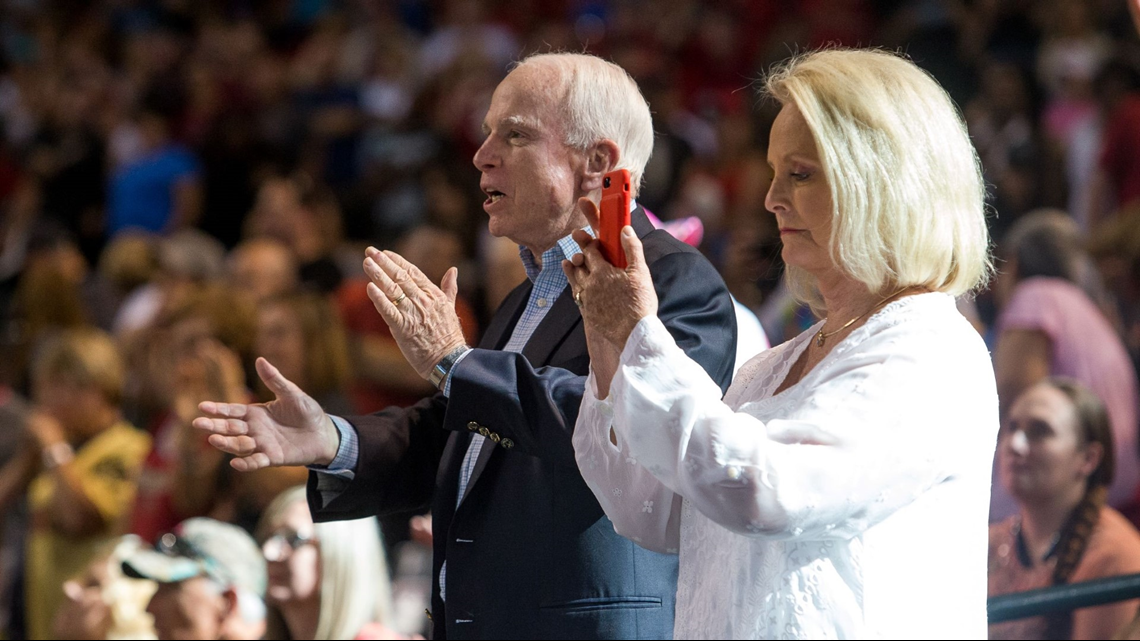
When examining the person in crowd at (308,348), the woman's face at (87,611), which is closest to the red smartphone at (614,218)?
the woman's face at (87,611)

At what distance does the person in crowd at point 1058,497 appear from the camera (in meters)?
3.50

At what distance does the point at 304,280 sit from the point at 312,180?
186 centimetres

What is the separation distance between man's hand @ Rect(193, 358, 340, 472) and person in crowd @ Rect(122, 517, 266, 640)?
3.62ft

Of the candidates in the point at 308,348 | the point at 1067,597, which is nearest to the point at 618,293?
the point at 1067,597

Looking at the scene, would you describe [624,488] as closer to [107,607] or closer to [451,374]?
[451,374]

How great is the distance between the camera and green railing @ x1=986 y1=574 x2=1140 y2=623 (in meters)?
2.68

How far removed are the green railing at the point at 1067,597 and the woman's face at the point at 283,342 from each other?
8.91ft

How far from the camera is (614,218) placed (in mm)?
1866

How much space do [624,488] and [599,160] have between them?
712 mm

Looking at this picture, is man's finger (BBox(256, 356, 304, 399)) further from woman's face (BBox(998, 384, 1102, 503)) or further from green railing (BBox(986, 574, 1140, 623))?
woman's face (BBox(998, 384, 1102, 503))

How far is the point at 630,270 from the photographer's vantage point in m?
1.82

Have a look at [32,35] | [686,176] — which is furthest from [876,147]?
[32,35]

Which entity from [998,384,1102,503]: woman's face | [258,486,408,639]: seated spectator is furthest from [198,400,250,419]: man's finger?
[998,384,1102,503]: woman's face

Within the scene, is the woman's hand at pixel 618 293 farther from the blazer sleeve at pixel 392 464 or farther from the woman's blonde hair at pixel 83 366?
the woman's blonde hair at pixel 83 366
